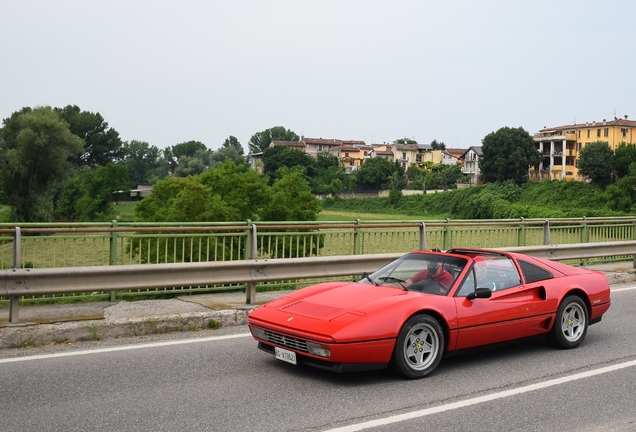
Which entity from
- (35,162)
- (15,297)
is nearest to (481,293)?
(15,297)

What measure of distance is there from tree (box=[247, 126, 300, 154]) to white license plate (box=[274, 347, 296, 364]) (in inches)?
7137

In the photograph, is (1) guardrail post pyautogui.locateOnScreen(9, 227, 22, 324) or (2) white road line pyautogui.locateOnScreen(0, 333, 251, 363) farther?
(1) guardrail post pyautogui.locateOnScreen(9, 227, 22, 324)

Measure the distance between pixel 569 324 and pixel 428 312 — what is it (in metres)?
2.37

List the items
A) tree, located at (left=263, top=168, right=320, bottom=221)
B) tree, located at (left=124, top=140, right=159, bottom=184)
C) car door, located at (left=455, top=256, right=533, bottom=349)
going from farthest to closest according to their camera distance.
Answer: tree, located at (left=124, top=140, right=159, bottom=184)
tree, located at (left=263, top=168, right=320, bottom=221)
car door, located at (left=455, top=256, right=533, bottom=349)

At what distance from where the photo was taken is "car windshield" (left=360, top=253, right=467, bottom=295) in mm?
6942

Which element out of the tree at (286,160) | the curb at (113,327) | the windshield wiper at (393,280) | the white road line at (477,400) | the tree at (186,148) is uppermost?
the tree at (186,148)

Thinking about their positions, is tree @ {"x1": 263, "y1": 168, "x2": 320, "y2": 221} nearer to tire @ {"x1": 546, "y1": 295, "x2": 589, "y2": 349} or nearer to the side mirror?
tire @ {"x1": 546, "y1": 295, "x2": 589, "y2": 349}

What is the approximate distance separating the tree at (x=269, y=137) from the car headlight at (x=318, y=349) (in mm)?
181661

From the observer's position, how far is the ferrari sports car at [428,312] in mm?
6051

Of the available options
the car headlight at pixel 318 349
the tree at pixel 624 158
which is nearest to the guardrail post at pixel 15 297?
the car headlight at pixel 318 349

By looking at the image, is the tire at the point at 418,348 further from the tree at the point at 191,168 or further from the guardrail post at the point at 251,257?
the tree at the point at 191,168

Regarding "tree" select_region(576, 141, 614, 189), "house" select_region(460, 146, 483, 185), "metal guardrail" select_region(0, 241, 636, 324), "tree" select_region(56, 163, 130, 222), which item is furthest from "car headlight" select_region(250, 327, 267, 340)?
"house" select_region(460, 146, 483, 185)

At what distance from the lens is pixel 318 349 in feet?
19.6

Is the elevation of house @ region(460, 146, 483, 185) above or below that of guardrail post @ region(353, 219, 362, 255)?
above
